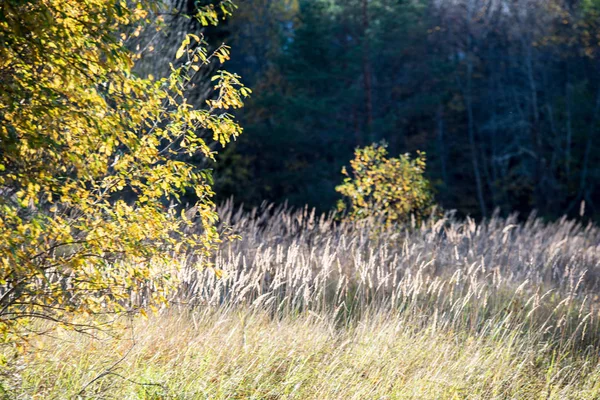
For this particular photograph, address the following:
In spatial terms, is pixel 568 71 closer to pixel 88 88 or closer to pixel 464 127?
pixel 464 127

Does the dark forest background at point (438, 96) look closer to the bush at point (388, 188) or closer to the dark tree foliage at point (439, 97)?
the dark tree foliage at point (439, 97)

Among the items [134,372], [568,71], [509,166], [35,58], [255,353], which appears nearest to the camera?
[35,58]

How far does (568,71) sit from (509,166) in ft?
13.6

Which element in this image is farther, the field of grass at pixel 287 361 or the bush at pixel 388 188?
the bush at pixel 388 188

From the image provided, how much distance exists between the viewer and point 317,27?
84.4 ft

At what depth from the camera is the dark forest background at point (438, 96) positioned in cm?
2467

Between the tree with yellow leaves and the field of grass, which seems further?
the field of grass

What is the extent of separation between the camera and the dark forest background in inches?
971

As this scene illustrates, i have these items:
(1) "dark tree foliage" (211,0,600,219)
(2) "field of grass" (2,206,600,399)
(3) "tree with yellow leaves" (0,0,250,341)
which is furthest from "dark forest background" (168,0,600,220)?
(3) "tree with yellow leaves" (0,0,250,341)

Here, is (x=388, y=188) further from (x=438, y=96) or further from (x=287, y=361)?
(x=438, y=96)

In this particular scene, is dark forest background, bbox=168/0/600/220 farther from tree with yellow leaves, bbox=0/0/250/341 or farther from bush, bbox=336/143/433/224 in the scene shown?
tree with yellow leaves, bbox=0/0/250/341

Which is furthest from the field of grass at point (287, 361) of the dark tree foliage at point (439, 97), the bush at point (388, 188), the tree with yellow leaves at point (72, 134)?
the dark tree foliage at point (439, 97)

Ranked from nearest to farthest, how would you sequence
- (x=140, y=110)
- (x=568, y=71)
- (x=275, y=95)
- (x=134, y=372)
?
(x=140, y=110) < (x=134, y=372) < (x=275, y=95) < (x=568, y=71)

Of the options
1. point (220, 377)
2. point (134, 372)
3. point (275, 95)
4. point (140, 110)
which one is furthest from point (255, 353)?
point (275, 95)
